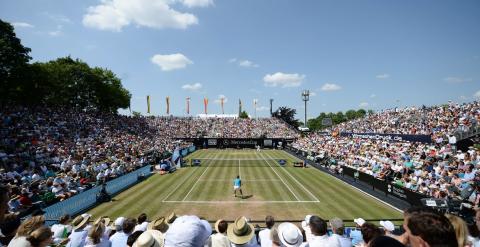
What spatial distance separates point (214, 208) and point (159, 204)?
392 centimetres

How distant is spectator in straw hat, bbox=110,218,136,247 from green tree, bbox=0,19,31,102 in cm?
4228

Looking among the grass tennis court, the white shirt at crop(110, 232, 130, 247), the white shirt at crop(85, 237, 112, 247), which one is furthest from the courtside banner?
the white shirt at crop(85, 237, 112, 247)

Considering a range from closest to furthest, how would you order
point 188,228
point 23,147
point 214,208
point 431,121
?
point 188,228 < point 214,208 < point 23,147 < point 431,121

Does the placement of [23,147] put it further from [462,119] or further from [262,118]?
[262,118]

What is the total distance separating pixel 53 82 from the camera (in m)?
55.8

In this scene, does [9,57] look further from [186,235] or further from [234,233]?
[186,235]

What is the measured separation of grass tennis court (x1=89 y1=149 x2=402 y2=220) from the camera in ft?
55.7

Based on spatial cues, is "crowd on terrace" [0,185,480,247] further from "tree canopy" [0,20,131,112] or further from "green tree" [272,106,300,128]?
"green tree" [272,106,300,128]

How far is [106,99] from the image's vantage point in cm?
7050

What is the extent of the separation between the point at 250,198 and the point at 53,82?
53.7m

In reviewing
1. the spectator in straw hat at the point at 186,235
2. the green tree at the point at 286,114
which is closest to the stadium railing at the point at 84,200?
the spectator in straw hat at the point at 186,235

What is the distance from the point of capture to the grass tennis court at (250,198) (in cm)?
1697

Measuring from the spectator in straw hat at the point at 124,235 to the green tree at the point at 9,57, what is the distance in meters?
42.3

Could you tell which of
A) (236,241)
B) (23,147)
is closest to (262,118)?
(23,147)
